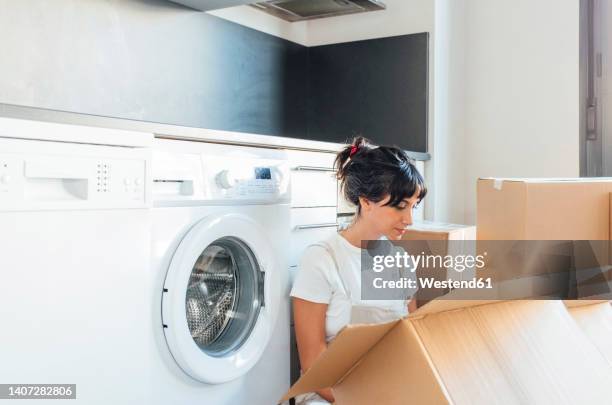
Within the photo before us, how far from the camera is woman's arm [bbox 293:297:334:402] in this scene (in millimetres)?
1539

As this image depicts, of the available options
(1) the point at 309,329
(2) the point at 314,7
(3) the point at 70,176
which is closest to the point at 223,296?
(1) the point at 309,329

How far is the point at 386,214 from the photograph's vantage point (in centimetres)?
164

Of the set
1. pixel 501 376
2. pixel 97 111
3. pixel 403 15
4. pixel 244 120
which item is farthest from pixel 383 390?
pixel 403 15

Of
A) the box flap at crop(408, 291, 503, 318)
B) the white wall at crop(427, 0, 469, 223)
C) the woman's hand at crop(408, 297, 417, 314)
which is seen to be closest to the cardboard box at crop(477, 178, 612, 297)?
the woman's hand at crop(408, 297, 417, 314)

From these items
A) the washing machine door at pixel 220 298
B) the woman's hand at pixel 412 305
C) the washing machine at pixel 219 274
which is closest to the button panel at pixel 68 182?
the washing machine at pixel 219 274

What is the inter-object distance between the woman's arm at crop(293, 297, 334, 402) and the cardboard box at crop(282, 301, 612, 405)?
0.52 meters

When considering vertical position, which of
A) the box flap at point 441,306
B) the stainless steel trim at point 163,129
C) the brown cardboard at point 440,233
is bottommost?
the box flap at point 441,306

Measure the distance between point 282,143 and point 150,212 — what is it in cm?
56

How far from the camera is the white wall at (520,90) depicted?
2.68m

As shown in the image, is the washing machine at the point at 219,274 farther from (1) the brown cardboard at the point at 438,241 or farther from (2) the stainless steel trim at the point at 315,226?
(1) the brown cardboard at the point at 438,241

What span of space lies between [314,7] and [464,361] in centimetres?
220

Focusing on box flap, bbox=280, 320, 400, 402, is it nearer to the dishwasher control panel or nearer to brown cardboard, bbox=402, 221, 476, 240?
the dishwasher control panel

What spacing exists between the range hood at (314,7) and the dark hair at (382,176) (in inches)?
50.9

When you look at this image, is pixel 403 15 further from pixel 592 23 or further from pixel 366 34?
pixel 592 23
